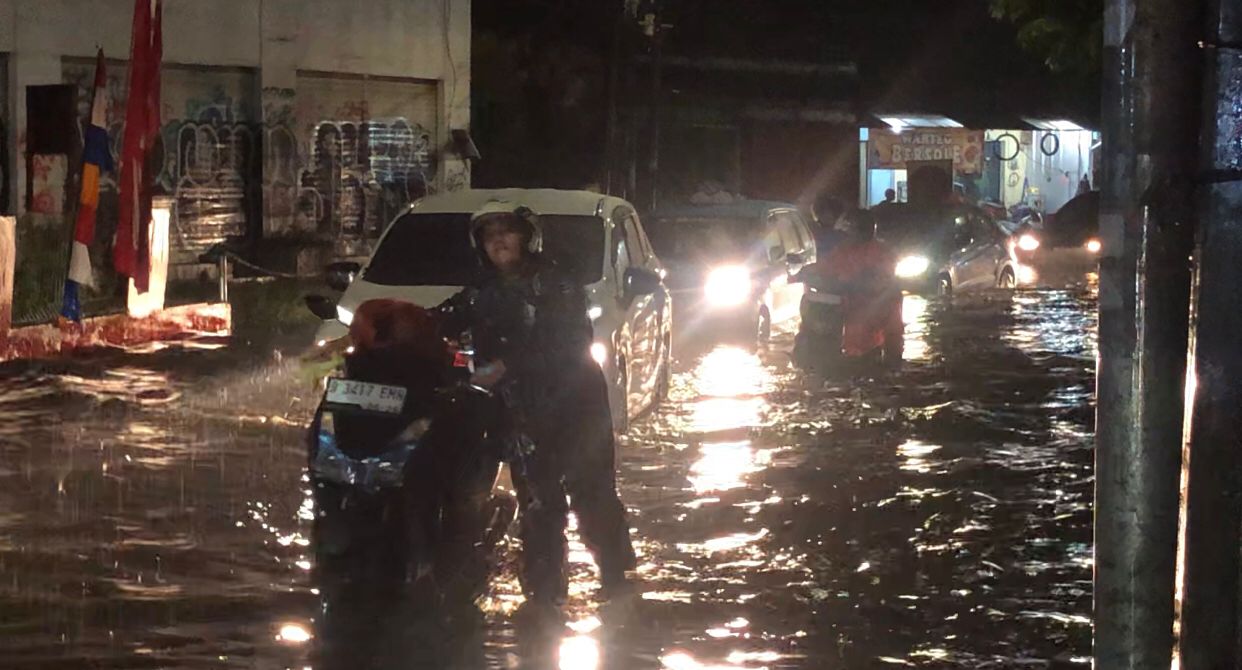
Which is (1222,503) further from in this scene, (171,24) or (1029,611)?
(171,24)

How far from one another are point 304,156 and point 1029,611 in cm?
1705

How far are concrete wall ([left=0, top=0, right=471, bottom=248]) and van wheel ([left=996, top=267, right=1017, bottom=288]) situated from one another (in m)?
8.26

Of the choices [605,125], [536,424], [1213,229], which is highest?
[605,125]

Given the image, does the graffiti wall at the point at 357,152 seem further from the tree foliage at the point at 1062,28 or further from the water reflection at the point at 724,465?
the water reflection at the point at 724,465

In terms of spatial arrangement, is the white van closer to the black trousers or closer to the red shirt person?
the red shirt person

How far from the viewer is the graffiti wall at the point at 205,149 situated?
20984 millimetres

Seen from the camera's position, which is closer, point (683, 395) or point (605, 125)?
point (683, 395)

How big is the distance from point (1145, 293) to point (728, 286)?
14010 millimetres

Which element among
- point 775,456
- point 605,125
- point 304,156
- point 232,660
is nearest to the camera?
point 232,660

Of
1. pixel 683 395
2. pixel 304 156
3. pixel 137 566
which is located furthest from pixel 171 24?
pixel 137 566

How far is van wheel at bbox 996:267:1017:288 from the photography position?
2664cm

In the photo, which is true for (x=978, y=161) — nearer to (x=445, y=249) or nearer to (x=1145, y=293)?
(x=445, y=249)

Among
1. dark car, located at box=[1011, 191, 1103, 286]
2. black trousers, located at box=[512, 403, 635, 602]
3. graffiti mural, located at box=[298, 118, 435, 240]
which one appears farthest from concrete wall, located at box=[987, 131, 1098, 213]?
black trousers, located at box=[512, 403, 635, 602]

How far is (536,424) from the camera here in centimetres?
712
